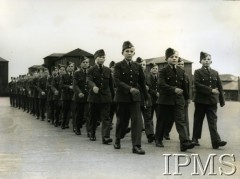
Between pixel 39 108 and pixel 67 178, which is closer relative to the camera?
pixel 67 178

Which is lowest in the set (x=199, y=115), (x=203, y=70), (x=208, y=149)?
(x=208, y=149)

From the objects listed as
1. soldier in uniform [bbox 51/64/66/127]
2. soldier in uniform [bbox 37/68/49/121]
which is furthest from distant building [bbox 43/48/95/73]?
soldier in uniform [bbox 51/64/66/127]

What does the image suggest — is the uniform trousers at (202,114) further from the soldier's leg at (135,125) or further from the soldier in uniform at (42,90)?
the soldier in uniform at (42,90)

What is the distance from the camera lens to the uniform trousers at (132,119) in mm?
8680

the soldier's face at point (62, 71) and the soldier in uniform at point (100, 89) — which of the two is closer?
the soldier in uniform at point (100, 89)

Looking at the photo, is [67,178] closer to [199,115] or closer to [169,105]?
[169,105]

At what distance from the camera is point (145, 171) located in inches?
Answer: 264

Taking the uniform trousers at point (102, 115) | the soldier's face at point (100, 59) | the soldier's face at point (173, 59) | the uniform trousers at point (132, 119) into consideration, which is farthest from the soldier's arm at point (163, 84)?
the soldier's face at point (100, 59)

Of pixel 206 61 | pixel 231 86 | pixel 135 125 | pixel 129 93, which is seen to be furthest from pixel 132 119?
pixel 231 86

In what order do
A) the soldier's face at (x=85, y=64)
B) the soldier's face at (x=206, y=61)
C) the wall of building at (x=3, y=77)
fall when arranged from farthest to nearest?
1. the wall of building at (x=3, y=77)
2. the soldier's face at (x=85, y=64)
3. the soldier's face at (x=206, y=61)

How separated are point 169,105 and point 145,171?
2739 mm

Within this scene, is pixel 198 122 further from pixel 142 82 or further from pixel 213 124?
pixel 142 82

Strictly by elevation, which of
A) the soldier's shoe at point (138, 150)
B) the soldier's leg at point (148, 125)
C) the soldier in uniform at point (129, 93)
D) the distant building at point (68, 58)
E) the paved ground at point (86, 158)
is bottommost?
the paved ground at point (86, 158)

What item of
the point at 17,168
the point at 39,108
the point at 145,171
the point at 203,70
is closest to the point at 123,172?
the point at 145,171
